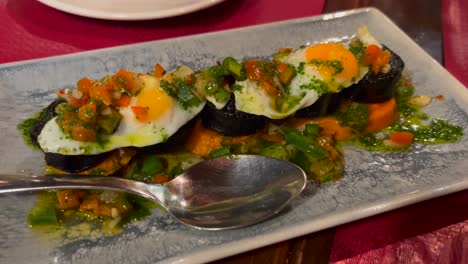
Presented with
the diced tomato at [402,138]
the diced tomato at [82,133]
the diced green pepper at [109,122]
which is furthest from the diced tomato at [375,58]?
the diced tomato at [82,133]

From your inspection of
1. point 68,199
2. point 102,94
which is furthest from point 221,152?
point 68,199

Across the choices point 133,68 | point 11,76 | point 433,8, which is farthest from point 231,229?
point 433,8

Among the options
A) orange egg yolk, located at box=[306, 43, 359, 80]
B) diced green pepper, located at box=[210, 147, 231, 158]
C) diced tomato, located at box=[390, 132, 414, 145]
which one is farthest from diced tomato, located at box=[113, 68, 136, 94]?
diced tomato, located at box=[390, 132, 414, 145]

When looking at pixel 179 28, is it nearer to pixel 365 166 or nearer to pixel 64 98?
pixel 64 98

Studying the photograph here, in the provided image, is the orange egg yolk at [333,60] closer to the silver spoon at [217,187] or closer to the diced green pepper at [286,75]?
the diced green pepper at [286,75]

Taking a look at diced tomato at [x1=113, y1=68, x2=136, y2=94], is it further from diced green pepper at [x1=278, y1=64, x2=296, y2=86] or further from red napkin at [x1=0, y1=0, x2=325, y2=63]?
red napkin at [x1=0, y1=0, x2=325, y2=63]

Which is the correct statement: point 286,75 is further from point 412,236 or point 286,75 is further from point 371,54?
point 412,236
